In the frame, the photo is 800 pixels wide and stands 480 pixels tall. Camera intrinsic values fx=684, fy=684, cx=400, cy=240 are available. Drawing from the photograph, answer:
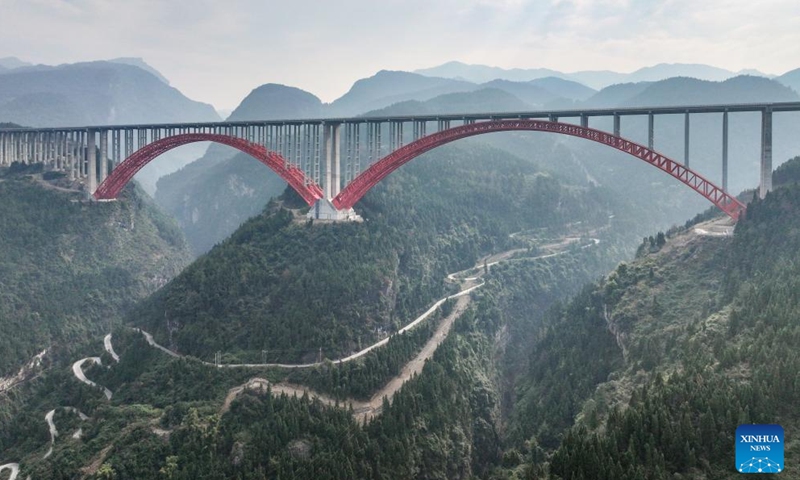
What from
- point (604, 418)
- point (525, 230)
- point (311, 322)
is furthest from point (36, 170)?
point (604, 418)

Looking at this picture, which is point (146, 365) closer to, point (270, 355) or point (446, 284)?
point (270, 355)

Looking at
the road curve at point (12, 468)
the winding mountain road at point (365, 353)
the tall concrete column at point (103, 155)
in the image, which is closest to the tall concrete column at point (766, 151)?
the winding mountain road at point (365, 353)

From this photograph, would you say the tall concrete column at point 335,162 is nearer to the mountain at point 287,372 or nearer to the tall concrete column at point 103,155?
the mountain at point 287,372

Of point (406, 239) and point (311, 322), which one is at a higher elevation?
point (406, 239)

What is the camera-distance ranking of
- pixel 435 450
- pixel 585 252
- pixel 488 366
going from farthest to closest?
1. pixel 585 252
2. pixel 488 366
3. pixel 435 450

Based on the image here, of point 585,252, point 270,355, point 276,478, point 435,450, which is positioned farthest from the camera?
point 585,252

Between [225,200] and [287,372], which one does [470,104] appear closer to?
[225,200]
